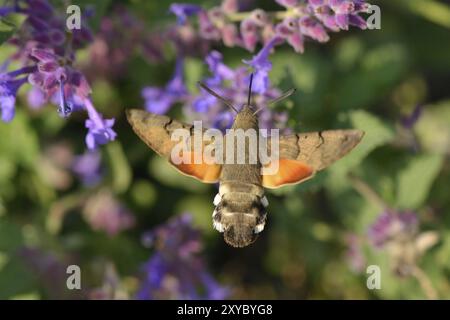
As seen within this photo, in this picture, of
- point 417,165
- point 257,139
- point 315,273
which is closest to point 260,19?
point 257,139

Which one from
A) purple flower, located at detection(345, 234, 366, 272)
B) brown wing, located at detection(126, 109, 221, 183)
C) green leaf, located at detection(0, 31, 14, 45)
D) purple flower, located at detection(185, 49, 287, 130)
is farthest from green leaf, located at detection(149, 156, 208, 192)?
brown wing, located at detection(126, 109, 221, 183)

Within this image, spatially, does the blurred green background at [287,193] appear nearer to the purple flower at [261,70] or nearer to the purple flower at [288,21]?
the purple flower at [288,21]

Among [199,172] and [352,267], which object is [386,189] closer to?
[352,267]

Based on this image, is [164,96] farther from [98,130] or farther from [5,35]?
[5,35]

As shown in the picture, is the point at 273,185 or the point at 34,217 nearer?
the point at 273,185

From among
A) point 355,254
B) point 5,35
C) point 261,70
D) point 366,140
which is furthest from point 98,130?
point 355,254

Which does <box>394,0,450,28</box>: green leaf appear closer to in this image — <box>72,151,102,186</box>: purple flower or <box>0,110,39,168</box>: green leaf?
<box>72,151,102,186</box>: purple flower
